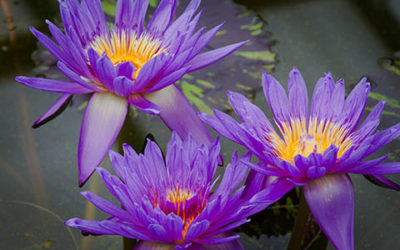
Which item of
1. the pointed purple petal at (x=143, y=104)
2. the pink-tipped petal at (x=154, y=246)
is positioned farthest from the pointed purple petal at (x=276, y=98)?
the pink-tipped petal at (x=154, y=246)

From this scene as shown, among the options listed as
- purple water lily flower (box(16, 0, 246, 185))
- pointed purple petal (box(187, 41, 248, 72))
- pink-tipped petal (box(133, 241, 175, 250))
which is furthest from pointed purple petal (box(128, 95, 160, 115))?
pink-tipped petal (box(133, 241, 175, 250))

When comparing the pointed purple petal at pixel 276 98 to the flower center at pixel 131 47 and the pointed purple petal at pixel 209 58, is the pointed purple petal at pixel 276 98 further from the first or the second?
the flower center at pixel 131 47

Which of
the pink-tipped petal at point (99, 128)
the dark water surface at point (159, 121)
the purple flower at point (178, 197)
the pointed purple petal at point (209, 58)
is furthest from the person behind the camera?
the dark water surface at point (159, 121)

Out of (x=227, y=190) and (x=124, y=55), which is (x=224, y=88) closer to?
(x=124, y=55)

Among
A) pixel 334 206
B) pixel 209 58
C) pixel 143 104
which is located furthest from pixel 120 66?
pixel 334 206

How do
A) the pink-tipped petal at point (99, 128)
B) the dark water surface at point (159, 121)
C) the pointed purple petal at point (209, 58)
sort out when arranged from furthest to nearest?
the dark water surface at point (159, 121), the pointed purple petal at point (209, 58), the pink-tipped petal at point (99, 128)

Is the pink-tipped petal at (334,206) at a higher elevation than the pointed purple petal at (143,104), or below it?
below

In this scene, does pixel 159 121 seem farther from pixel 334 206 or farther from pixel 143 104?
pixel 334 206
